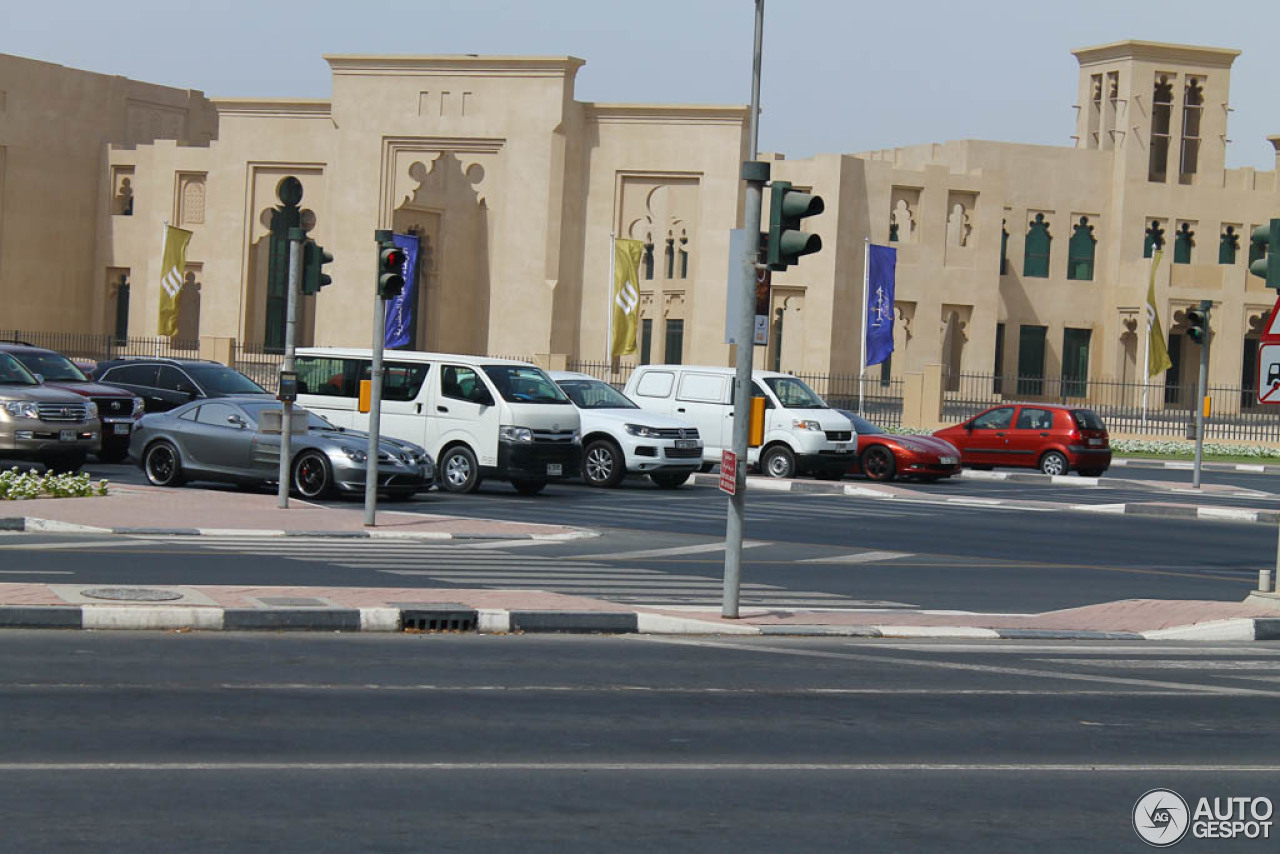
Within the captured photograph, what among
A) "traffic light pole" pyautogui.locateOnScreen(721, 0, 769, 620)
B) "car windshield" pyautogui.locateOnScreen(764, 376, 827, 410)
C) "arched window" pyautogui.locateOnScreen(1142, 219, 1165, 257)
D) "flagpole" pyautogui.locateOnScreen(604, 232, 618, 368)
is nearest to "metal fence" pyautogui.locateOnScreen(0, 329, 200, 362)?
"flagpole" pyautogui.locateOnScreen(604, 232, 618, 368)

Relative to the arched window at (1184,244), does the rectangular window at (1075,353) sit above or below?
below

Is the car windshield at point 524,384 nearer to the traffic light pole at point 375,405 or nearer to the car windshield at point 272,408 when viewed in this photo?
the car windshield at point 272,408

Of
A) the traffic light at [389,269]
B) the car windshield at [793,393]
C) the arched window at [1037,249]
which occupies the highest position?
the arched window at [1037,249]

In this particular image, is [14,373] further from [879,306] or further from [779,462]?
[879,306]

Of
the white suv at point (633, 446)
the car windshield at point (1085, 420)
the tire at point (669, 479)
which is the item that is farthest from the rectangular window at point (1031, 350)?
the white suv at point (633, 446)

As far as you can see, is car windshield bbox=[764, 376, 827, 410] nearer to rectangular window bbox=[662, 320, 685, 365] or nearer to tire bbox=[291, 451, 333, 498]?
tire bbox=[291, 451, 333, 498]

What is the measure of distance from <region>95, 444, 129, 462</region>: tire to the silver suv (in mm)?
3023

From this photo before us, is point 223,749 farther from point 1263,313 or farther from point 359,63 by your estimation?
point 1263,313

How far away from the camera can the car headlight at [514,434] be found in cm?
2481

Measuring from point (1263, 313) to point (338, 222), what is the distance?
104 ft

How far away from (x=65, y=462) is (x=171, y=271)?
94.3 ft

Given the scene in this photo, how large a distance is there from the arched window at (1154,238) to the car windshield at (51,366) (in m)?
41.6

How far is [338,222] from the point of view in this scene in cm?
5225

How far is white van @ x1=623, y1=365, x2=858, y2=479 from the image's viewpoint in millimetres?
30172
